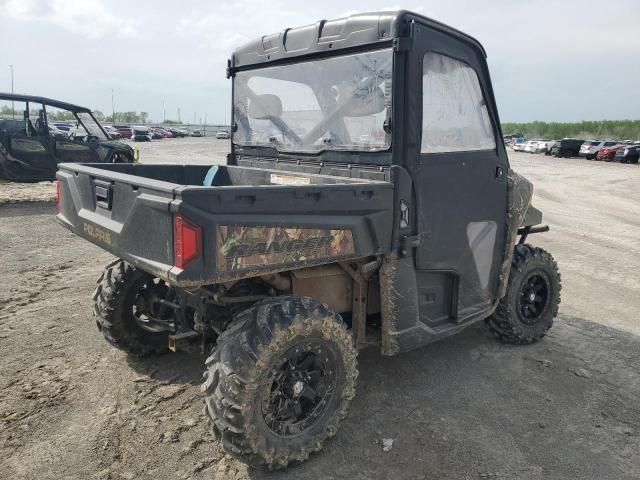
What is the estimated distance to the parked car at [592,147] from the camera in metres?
34.6

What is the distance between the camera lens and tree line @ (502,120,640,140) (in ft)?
178

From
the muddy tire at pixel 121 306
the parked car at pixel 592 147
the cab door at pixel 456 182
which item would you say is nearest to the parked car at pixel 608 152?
the parked car at pixel 592 147

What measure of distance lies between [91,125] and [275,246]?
1185cm

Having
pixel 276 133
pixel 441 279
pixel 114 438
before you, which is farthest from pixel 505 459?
pixel 276 133

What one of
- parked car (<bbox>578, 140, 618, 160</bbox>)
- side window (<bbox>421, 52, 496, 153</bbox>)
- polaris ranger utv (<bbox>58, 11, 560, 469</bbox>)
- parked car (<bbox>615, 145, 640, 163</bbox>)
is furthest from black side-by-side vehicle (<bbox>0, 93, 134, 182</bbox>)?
parked car (<bbox>578, 140, 618, 160</bbox>)

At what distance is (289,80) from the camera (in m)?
3.93

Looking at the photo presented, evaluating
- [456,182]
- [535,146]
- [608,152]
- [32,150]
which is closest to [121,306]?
[456,182]

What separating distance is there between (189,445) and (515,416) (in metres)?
2.08

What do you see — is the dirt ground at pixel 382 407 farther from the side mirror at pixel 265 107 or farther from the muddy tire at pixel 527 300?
the side mirror at pixel 265 107

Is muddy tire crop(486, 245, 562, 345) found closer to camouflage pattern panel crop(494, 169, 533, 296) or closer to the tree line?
camouflage pattern panel crop(494, 169, 533, 296)

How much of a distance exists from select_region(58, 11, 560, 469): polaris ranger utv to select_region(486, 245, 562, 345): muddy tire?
0.02 metres

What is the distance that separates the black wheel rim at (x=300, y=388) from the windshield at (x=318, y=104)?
1337 millimetres

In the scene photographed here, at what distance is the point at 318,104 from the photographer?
3766mm

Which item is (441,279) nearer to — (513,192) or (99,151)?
(513,192)
